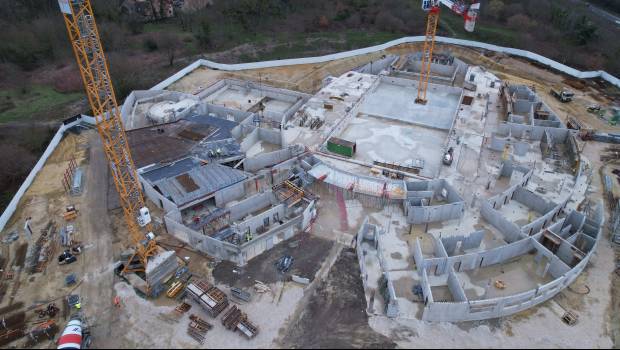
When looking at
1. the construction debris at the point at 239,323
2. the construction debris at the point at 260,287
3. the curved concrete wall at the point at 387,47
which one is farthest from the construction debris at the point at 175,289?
the curved concrete wall at the point at 387,47

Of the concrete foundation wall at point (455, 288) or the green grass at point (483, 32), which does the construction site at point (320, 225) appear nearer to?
the concrete foundation wall at point (455, 288)

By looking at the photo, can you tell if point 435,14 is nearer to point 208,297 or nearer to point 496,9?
point 208,297

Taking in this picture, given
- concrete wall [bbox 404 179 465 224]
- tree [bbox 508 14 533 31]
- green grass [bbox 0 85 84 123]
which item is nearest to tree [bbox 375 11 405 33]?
tree [bbox 508 14 533 31]

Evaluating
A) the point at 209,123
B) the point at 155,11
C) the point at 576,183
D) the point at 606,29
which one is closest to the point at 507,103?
the point at 576,183

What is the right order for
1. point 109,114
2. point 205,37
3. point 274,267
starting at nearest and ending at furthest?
1. point 109,114
2. point 274,267
3. point 205,37

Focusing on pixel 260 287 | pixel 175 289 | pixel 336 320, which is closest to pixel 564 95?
pixel 336 320

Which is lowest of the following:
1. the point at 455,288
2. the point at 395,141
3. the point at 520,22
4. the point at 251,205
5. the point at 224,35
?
the point at 455,288
